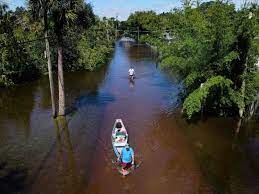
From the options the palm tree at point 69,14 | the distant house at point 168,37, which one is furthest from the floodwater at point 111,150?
the palm tree at point 69,14

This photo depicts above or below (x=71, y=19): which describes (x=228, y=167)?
below

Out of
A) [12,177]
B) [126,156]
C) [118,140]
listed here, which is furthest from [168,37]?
[12,177]

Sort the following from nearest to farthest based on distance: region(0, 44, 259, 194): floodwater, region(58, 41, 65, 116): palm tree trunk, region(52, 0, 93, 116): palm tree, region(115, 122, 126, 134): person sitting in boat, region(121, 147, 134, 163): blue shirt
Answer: region(0, 44, 259, 194): floodwater
region(121, 147, 134, 163): blue shirt
region(115, 122, 126, 134): person sitting in boat
region(52, 0, 93, 116): palm tree
region(58, 41, 65, 116): palm tree trunk

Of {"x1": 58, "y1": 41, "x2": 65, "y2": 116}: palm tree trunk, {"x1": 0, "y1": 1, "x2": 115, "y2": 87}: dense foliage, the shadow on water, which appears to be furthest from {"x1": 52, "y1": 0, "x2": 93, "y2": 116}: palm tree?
the shadow on water

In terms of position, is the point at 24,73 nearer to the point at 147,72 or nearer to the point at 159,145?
the point at 147,72

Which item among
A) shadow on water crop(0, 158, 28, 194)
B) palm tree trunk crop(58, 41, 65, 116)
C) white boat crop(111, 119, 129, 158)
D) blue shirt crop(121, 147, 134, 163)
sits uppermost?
palm tree trunk crop(58, 41, 65, 116)

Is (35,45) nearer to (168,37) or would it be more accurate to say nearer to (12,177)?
(168,37)

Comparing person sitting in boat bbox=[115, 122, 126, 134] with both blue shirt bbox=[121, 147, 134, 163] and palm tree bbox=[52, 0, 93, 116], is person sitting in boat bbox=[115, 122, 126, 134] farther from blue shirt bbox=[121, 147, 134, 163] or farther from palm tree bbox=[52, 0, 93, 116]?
palm tree bbox=[52, 0, 93, 116]

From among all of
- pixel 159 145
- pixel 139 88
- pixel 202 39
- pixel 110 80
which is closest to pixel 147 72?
pixel 110 80
